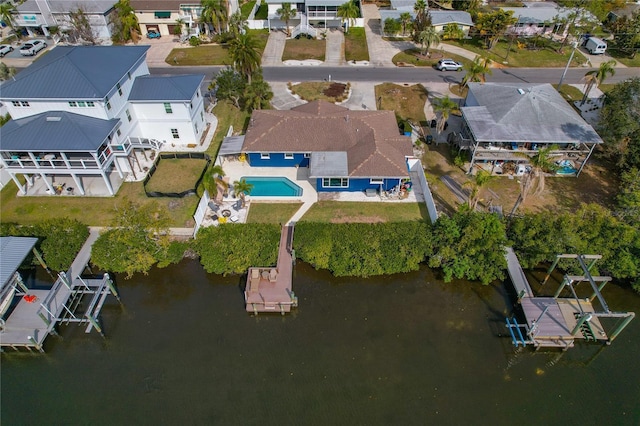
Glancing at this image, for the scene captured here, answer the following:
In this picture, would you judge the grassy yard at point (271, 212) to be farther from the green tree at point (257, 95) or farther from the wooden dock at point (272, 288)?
the green tree at point (257, 95)

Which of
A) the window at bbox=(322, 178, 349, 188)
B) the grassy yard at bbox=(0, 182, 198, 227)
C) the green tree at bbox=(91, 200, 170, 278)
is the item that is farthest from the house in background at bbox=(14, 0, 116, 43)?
the window at bbox=(322, 178, 349, 188)

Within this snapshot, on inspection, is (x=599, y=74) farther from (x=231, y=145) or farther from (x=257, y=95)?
(x=231, y=145)

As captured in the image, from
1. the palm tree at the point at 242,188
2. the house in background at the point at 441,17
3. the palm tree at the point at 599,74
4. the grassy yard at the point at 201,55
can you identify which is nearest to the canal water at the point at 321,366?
the palm tree at the point at 242,188

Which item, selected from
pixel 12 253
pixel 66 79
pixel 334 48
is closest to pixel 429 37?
pixel 334 48

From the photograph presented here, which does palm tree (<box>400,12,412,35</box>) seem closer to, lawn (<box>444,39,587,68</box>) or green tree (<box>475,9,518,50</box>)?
lawn (<box>444,39,587,68</box>)

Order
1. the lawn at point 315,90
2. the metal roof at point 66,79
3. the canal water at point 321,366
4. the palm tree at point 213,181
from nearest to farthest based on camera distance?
the canal water at point 321,366 → the palm tree at point 213,181 → the metal roof at point 66,79 → the lawn at point 315,90

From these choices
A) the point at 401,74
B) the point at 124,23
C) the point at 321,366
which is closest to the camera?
the point at 321,366

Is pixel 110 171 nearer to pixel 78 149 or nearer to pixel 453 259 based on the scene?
pixel 78 149
